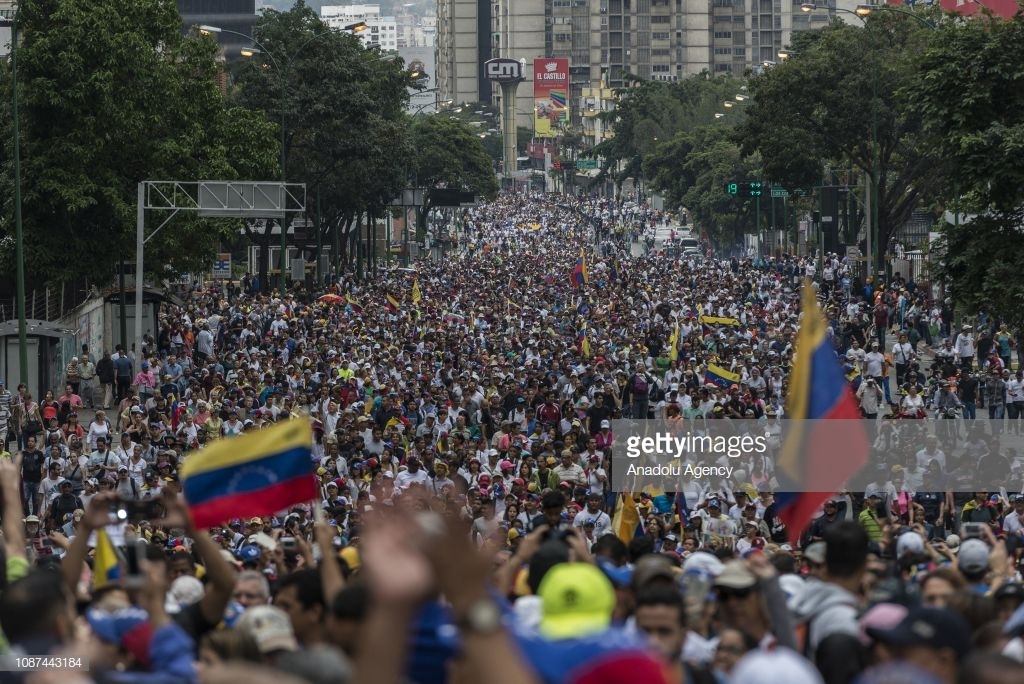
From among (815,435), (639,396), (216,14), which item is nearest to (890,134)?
(639,396)

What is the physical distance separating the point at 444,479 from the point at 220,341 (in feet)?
61.5

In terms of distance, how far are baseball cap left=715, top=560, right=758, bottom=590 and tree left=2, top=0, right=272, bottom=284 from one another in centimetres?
2835

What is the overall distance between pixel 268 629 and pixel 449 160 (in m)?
87.2

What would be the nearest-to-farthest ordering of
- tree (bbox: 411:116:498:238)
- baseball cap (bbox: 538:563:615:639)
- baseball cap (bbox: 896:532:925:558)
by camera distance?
1. baseball cap (bbox: 538:563:615:639)
2. baseball cap (bbox: 896:532:925:558)
3. tree (bbox: 411:116:498:238)

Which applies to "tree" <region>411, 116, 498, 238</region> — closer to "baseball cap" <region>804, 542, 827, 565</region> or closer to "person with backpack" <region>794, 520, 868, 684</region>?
"baseball cap" <region>804, 542, 827, 565</region>

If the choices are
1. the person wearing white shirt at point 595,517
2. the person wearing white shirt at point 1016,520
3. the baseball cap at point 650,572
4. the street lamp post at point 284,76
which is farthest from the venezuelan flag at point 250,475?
the street lamp post at point 284,76

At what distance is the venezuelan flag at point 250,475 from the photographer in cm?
845

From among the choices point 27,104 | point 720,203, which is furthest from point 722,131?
point 27,104

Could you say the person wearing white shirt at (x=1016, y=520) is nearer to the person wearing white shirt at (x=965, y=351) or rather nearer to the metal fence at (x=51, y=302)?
the person wearing white shirt at (x=965, y=351)

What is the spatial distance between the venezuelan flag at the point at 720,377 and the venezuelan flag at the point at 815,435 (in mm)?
17459

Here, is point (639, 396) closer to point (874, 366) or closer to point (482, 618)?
point (874, 366)

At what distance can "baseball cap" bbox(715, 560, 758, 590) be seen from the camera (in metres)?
7.39

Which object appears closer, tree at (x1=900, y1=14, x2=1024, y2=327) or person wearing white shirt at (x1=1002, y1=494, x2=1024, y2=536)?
person wearing white shirt at (x1=1002, y1=494, x2=1024, y2=536)

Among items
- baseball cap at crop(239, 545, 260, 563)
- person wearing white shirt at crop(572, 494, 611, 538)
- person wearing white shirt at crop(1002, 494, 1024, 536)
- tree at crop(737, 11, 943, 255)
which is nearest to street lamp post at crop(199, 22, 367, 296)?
tree at crop(737, 11, 943, 255)
